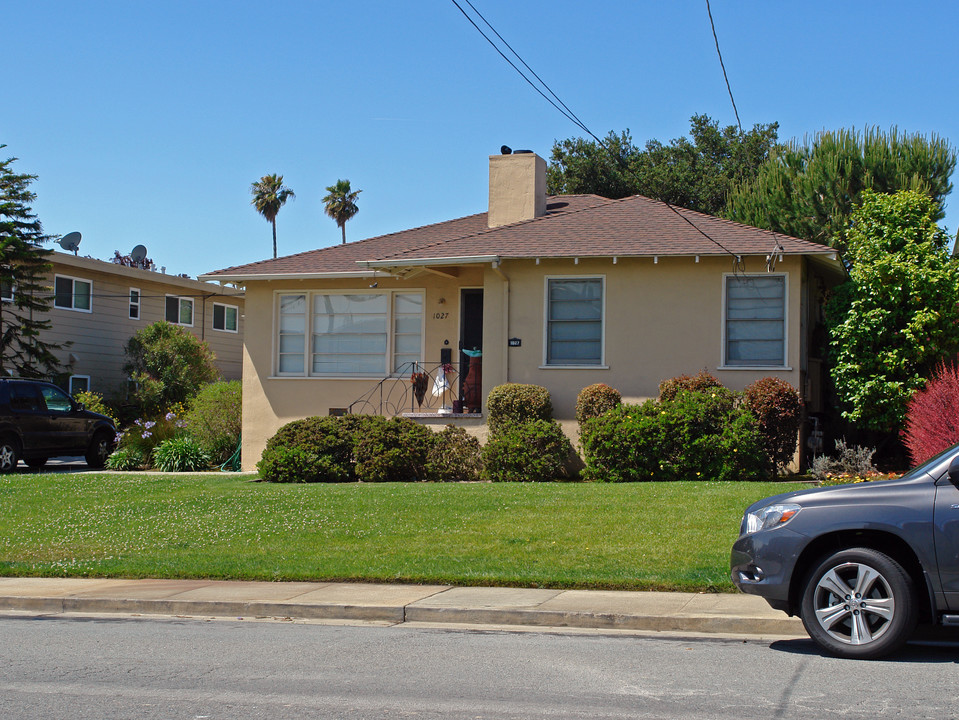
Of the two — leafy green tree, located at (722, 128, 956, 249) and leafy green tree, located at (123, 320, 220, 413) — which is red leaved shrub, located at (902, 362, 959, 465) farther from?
leafy green tree, located at (123, 320, 220, 413)

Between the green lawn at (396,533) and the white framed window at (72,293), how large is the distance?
15257 millimetres

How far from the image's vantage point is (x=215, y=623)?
8750 mm

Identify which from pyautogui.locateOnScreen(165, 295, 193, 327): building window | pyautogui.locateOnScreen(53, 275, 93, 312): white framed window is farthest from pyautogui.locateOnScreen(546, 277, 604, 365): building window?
pyautogui.locateOnScreen(165, 295, 193, 327): building window

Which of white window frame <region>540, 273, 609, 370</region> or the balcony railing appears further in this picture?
the balcony railing

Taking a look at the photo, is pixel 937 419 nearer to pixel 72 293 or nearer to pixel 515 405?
pixel 515 405

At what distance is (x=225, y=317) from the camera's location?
37438mm

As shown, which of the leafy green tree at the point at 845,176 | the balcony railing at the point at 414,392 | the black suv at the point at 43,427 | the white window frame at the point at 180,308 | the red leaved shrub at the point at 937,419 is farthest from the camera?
the white window frame at the point at 180,308

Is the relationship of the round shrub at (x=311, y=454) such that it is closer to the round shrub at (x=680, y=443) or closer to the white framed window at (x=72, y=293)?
the round shrub at (x=680, y=443)

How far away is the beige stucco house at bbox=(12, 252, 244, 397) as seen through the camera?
30.2 metres

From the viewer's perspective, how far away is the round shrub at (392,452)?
17531 millimetres

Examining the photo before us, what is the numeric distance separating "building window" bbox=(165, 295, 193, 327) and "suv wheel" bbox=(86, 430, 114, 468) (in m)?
11.8

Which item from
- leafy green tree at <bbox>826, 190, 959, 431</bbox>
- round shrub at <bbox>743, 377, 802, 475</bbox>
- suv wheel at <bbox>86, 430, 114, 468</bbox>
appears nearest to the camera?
round shrub at <bbox>743, 377, 802, 475</bbox>

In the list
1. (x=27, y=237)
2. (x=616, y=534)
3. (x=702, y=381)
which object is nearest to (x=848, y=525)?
(x=616, y=534)

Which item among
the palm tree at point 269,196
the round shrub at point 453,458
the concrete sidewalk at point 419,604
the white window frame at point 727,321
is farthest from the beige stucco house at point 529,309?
the palm tree at point 269,196
